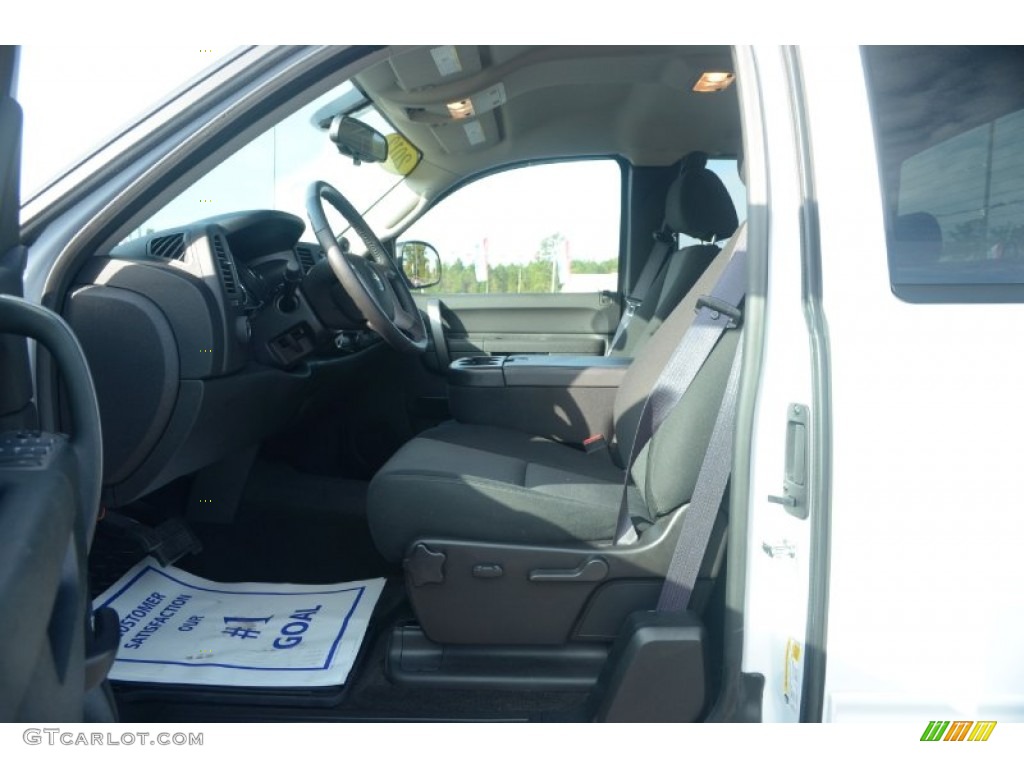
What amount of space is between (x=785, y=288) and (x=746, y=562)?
386 millimetres

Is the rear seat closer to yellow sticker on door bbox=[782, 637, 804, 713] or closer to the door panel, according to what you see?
yellow sticker on door bbox=[782, 637, 804, 713]

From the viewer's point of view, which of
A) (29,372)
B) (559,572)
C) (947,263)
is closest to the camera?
(947,263)

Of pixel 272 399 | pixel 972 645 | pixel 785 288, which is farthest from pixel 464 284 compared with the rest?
pixel 972 645

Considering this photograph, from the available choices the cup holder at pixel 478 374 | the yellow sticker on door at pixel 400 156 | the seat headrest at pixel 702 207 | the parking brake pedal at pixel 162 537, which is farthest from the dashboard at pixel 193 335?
the seat headrest at pixel 702 207

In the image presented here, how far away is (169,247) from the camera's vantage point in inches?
63.4

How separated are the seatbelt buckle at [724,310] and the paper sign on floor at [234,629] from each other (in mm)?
973

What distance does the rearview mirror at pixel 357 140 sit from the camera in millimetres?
2463

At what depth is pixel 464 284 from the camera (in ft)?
11.1

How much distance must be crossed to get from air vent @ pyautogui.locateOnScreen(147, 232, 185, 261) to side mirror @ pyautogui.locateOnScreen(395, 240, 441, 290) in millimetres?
1485

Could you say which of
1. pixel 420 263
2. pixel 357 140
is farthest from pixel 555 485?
pixel 420 263

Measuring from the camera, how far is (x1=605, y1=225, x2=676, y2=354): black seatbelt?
3.31 meters

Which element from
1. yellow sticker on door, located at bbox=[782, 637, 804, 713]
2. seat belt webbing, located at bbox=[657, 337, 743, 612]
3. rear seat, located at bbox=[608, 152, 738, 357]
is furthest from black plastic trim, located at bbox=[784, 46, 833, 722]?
rear seat, located at bbox=[608, 152, 738, 357]

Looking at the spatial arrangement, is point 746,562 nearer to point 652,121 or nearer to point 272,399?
point 272,399

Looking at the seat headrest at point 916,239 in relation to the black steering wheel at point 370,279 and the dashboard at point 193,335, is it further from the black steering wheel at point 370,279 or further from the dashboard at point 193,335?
the dashboard at point 193,335
